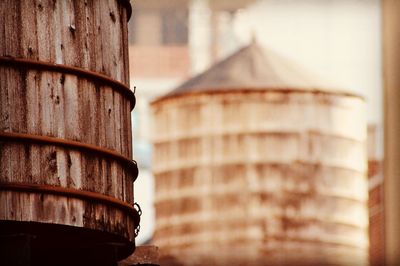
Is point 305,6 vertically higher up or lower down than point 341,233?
higher up

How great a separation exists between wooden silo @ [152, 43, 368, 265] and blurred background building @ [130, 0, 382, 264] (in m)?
15.5

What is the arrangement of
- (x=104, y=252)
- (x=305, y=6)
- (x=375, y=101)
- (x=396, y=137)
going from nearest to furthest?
(x=104, y=252) < (x=396, y=137) < (x=375, y=101) < (x=305, y=6)

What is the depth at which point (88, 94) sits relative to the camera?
11.1 metres

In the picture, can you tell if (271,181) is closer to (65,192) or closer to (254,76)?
(254,76)

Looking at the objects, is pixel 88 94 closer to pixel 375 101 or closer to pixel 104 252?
pixel 104 252

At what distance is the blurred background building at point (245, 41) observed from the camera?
49744mm

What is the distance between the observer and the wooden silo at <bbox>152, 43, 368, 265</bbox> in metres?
27.8

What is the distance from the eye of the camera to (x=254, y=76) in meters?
29.2

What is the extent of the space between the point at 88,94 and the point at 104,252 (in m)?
1.19

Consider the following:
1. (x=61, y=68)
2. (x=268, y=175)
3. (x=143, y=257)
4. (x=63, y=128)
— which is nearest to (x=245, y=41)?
(x=268, y=175)

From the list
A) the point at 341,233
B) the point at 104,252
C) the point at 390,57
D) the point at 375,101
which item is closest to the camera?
the point at 104,252

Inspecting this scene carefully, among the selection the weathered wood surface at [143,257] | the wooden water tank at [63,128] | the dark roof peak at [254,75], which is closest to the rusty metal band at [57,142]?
the wooden water tank at [63,128]

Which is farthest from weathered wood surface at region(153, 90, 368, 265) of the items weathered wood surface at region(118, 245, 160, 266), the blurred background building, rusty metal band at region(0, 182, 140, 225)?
rusty metal band at region(0, 182, 140, 225)

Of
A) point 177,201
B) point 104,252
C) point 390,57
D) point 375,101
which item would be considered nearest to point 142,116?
point 375,101
